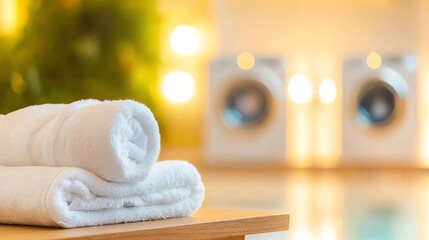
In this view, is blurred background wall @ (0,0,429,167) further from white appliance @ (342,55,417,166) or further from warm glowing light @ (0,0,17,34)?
warm glowing light @ (0,0,17,34)

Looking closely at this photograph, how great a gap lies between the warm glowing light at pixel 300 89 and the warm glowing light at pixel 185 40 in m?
0.81

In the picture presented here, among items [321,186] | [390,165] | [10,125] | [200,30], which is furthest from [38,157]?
[200,30]

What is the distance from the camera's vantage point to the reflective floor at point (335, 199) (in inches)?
83.1

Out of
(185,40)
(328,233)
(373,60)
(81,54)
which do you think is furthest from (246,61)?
(328,233)

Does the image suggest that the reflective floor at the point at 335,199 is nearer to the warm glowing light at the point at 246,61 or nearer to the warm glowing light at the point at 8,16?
the warm glowing light at the point at 246,61

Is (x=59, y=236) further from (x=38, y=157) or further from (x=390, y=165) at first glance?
(x=390, y=165)

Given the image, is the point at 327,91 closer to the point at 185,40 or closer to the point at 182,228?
the point at 185,40

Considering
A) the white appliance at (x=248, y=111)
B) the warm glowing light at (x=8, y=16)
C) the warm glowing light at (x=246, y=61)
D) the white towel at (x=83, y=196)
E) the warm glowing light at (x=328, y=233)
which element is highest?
the warm glowing light at (x=8, y=16)

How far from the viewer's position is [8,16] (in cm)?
481

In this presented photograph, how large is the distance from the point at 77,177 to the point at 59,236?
3.6 inches

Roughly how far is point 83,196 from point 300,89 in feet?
15.5

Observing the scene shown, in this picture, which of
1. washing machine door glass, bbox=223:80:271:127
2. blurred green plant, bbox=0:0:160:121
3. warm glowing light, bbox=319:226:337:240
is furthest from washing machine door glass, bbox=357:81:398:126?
warm glowing light, bbox=319:226:337:240

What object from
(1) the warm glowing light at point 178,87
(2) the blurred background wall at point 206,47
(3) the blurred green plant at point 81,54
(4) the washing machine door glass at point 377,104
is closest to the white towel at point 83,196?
(3) the blurred green plant at point 81,54

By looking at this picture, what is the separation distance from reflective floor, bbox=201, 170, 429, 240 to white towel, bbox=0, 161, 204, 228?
0.99 m
